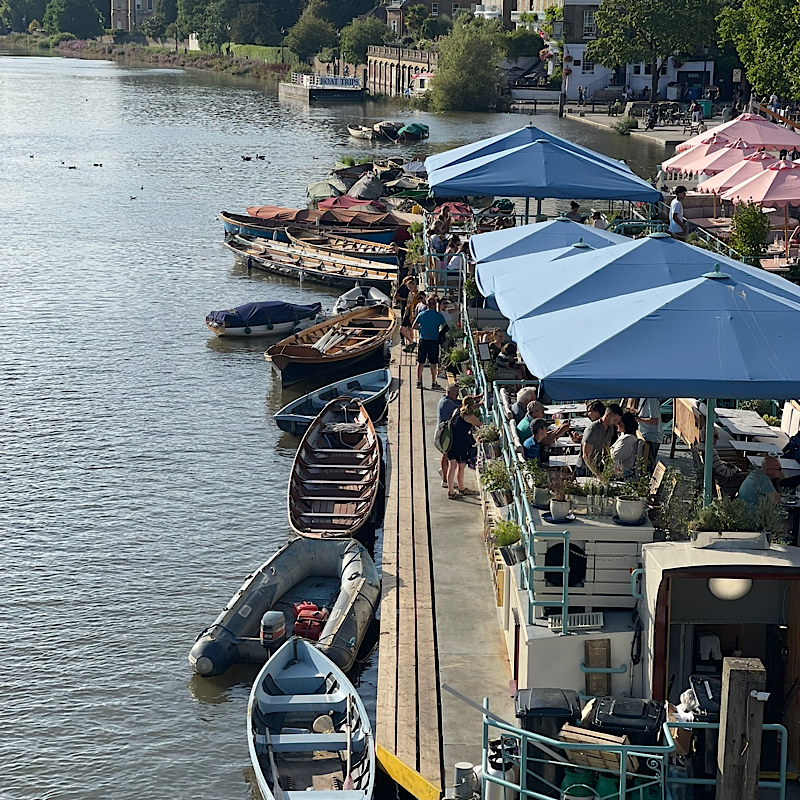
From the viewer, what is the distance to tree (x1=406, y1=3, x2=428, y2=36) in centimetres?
12544

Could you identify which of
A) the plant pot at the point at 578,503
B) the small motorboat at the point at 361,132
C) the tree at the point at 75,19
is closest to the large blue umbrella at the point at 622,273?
the plant pot at the point at 578,503

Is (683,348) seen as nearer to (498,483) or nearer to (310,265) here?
(498,483)

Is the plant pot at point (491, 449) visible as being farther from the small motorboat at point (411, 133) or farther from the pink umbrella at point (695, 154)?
the small motorboat at point (411, 133)

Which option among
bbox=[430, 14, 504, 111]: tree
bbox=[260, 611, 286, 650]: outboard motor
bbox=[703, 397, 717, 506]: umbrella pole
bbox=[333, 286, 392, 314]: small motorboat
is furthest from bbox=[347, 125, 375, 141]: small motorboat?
bbox=[703, 397, 717, 506]: umbrella pole

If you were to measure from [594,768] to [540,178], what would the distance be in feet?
49.8

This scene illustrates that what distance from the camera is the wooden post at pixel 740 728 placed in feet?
29.3

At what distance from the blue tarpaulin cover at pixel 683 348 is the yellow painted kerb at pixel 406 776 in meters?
3.63

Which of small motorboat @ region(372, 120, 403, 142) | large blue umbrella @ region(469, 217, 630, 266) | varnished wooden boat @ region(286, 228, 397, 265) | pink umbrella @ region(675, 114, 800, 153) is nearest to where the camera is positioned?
large blue umbrella @ region(469, 217, 630, 266)

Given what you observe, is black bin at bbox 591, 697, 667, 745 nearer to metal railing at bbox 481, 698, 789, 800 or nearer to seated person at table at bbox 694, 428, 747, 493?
metal railing at bbox 481, 698, 789, 800

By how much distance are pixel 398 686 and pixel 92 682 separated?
529 cm

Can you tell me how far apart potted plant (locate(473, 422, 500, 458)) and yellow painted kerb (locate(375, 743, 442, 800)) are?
4909mm

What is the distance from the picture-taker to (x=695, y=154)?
33156 millimetres

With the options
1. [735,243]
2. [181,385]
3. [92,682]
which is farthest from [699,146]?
[92,682]

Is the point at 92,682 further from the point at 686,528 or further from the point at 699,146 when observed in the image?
the point at 699,146
